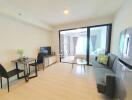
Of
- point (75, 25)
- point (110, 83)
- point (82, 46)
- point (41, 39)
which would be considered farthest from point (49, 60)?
point (110, 83)

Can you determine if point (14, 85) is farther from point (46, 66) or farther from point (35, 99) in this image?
point (46, 66)

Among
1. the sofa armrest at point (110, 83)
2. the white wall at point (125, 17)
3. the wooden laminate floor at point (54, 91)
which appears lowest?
the wooden laminate floor at point (54, 91)

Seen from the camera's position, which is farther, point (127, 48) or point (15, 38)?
point (15, 38)

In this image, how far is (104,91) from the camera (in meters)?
1.82

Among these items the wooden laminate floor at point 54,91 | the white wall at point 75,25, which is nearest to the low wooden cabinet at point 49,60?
the white wall at point 75,25

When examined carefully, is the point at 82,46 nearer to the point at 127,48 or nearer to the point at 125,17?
the point at 125,17

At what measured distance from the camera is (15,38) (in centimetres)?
309

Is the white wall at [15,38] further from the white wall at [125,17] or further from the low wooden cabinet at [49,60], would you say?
the white wall at [125,17]

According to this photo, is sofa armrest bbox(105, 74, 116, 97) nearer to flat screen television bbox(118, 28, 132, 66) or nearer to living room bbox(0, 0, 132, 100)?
living room bbox(0, 0, 132, 100)

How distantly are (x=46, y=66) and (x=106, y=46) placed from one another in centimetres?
332

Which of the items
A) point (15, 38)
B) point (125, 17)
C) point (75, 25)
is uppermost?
point (75, 25)

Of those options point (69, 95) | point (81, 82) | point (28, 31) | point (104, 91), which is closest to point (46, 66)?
point (28, 31)

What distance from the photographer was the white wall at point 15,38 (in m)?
2.71

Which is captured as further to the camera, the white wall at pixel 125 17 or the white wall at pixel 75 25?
the white wall at pixel 75 25
